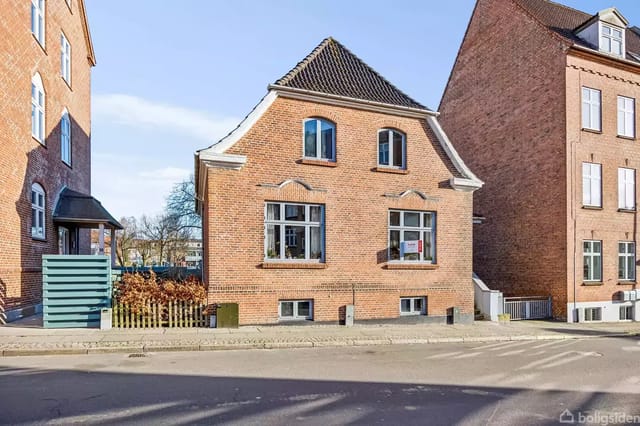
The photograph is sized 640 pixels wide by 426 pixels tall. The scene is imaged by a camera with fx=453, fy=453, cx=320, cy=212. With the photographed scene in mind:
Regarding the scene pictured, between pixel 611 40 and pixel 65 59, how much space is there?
23544 millimetres

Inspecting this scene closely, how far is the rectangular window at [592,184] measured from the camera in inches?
711

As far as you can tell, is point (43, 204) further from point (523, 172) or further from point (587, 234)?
point (587, 234)

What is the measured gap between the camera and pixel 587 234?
17.9 metres

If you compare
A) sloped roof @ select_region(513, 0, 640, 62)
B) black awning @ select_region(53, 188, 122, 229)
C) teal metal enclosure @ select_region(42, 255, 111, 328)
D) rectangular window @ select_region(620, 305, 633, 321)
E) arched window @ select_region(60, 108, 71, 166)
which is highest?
sloped roof @ select_region(513, 0, 640, 62)

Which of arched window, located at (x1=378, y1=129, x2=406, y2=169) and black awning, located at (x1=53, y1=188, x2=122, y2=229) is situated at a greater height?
arched window, located at (x1=378, y1=129, x2=406, y2=169)

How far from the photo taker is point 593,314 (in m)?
17.9

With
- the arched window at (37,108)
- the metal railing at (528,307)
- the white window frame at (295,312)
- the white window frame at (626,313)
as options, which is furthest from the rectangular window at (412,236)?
the arched window at (37,108)

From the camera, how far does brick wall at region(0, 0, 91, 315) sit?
43.2 feet

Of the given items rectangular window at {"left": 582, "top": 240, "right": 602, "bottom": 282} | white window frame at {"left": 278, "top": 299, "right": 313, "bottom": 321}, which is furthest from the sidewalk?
rectangular window at {"left": 582, "top": 240, "right": 602, "bottom": 282}

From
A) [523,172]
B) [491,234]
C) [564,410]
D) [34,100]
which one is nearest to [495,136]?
[523,172]

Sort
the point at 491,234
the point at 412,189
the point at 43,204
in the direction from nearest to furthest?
the point at 412,189
the point at 43,204
the point at 491,234

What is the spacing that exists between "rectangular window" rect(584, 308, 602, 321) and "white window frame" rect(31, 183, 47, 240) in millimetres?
20308

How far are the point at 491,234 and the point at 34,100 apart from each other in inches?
754

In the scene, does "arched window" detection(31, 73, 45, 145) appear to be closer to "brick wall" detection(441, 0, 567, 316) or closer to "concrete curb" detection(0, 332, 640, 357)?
"concrete curb" detection(0, 332, 640, 357)
